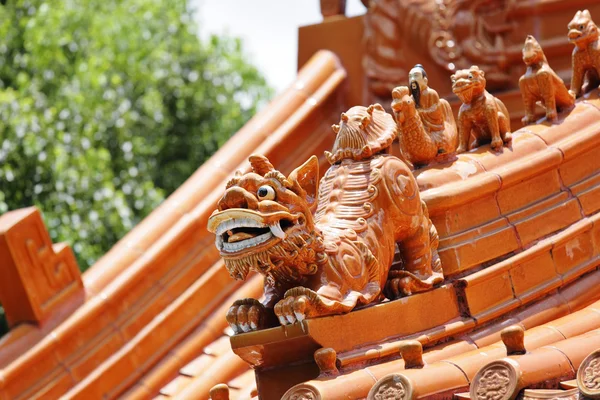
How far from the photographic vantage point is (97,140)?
17906mm

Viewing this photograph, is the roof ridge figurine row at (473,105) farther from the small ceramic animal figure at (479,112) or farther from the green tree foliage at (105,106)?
the green tree foliage at (105,106)

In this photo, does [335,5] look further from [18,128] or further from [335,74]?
[18,128]

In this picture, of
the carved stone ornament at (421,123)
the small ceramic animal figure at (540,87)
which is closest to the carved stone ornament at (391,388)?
the carved stone ornament at (421,123)

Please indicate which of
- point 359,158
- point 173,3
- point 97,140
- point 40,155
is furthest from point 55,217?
point 359,158

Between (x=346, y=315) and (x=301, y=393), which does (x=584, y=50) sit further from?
(x=301, y=393)

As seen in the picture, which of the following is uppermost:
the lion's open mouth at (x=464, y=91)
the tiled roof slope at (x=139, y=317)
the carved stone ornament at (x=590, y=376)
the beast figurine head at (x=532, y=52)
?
the beast figurine head at (x=532, y=52)

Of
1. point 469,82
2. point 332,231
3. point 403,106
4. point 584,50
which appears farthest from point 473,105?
point 332,231

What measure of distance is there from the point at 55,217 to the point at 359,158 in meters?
9.77

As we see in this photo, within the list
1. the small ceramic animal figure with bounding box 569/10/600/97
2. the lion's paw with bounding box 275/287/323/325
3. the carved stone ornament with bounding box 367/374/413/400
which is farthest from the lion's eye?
the small ceramic animal figure with bounding box 569/10/600/97

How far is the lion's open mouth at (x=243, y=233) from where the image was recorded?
17.9 ft

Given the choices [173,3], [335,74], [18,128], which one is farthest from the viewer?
[173,3]

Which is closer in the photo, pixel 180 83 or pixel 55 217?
pixel 55 217

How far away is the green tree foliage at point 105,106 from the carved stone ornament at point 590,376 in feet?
36.1

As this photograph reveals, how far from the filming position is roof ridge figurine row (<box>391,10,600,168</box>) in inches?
259
